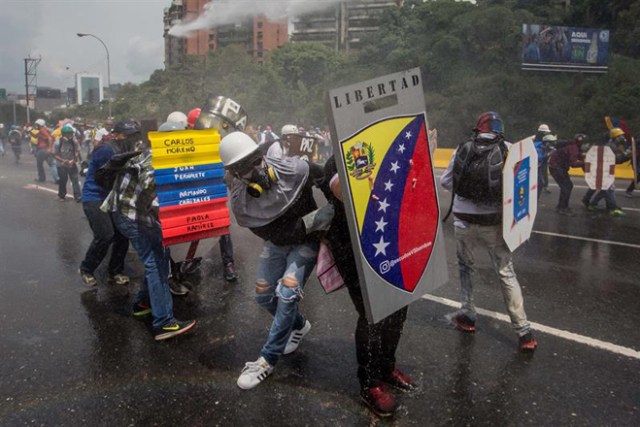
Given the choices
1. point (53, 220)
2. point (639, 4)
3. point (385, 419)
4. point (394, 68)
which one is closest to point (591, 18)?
point (639, 4)

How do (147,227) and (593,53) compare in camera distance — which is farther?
(593,53)

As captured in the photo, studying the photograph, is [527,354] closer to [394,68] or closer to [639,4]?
[639,4]

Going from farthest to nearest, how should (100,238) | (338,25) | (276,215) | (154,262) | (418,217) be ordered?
(338,25)
(100,238)
(154,262)
(276,215)
(418,217)

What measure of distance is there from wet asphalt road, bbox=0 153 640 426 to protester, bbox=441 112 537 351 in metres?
0.32

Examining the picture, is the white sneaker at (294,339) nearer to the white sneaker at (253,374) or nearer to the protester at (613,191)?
the white sneaker at (253,374)

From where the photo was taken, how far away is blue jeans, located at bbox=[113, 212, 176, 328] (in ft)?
12.6

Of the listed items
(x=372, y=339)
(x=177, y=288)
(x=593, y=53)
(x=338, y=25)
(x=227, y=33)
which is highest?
(x=227, y=33)

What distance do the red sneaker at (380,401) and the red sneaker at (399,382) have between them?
0.18m

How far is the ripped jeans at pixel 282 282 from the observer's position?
10.1ft

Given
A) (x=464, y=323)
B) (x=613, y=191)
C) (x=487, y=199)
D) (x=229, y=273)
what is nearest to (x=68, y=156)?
(x=229, y=273)

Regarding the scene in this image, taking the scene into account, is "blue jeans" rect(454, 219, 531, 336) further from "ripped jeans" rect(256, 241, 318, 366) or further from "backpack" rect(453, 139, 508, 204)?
"ripped jeans" rect(256, 241, 318, 366)

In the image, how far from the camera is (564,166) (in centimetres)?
1009

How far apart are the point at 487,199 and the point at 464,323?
1.04 m

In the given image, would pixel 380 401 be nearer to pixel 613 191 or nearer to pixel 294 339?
pixel 294 339
